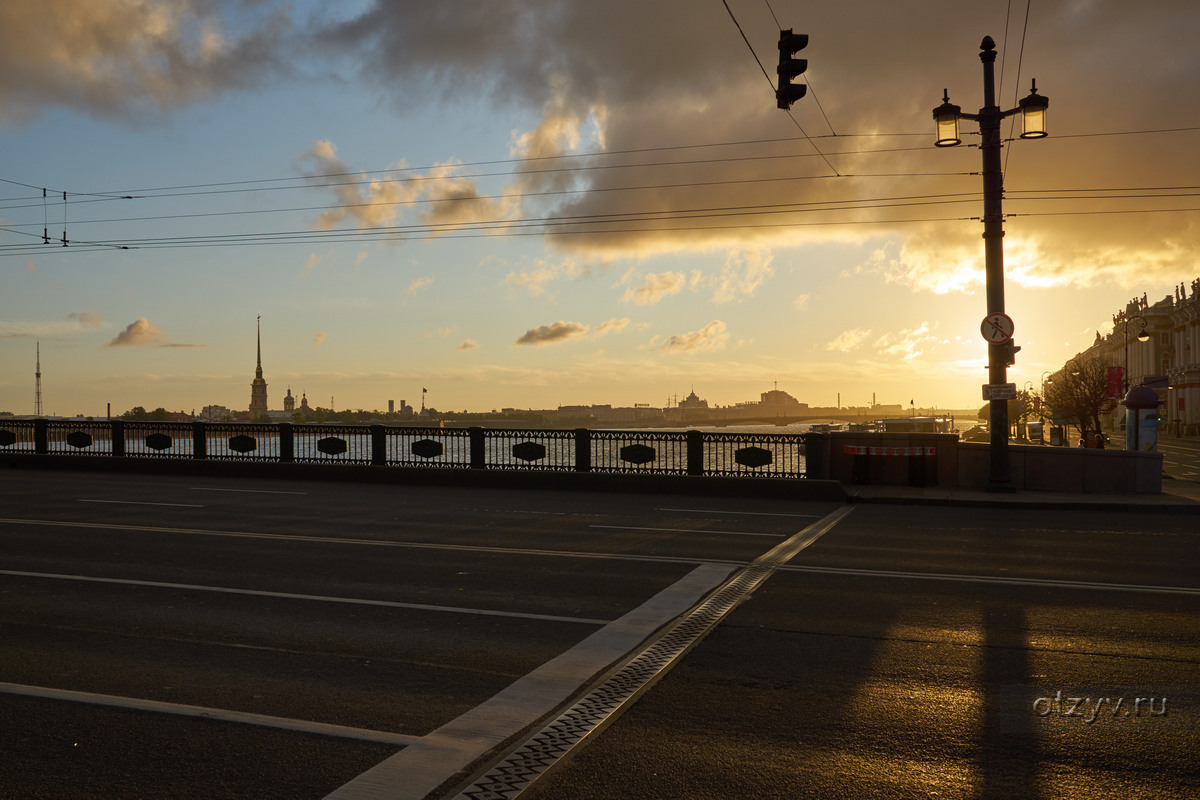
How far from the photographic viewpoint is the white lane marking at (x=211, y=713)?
496cm

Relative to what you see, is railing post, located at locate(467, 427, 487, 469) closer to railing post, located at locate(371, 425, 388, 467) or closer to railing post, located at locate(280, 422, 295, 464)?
railing post, located at locate(371, 425, 388, 467)

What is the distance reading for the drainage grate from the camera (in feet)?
14.3

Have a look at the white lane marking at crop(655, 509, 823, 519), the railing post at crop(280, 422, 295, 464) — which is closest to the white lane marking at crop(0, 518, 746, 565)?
the white lane marking at crop(655, 509, 823, 519)

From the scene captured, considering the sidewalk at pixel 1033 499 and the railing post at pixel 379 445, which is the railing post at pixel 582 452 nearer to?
the railing post at pixel 379 445

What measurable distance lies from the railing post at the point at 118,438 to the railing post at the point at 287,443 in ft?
18.4

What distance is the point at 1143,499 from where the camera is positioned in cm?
1805

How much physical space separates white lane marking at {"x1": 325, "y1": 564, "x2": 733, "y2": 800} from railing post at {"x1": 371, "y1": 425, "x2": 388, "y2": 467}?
1740cm

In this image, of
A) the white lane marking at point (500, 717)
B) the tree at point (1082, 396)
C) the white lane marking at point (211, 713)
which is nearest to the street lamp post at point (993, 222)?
the white lane marking at point (500, 717)

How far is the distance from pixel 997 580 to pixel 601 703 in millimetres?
5939

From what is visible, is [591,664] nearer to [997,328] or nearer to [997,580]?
[997,580]

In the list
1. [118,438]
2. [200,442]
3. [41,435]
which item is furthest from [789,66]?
[41,435]

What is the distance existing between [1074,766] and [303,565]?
Result: 27.1 ft

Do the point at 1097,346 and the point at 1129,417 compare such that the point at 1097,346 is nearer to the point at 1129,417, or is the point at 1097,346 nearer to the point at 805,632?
the point at 1129,417

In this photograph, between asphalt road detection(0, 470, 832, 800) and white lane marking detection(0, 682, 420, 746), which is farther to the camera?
white lane marking detection(0, 682, 420, 746)
